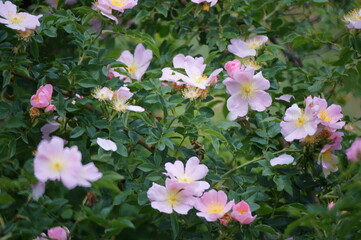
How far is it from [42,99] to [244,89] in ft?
1.47

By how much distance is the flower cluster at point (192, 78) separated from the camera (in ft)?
4.38

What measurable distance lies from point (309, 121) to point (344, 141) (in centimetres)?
34

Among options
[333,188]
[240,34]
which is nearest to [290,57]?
[240,34]

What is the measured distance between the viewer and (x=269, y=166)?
1.31 m

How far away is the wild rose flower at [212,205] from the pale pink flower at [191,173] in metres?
0.02

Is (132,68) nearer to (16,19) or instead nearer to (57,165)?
(16,19)

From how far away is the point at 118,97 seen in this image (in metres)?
1.30

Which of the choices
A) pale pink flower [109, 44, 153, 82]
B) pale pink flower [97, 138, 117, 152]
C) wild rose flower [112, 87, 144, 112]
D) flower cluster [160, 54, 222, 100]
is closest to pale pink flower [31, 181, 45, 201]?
pale pink flower [97, 138, 117, 152]

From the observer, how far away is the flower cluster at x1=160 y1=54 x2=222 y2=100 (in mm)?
1334

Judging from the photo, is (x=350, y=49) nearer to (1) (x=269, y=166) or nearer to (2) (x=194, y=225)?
(1) (x=269, y=166)

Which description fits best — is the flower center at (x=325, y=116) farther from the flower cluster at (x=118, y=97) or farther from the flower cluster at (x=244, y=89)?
the flower cluster at (x=118, y=97)

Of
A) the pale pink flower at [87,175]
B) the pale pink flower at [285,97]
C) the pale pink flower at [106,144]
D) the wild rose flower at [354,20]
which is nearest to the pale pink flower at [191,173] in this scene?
the pale pink flower at [106,144]

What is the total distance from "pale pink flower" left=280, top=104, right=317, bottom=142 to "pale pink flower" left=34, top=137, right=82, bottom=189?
477 mm

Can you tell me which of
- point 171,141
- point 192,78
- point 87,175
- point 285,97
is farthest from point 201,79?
point 87,175
